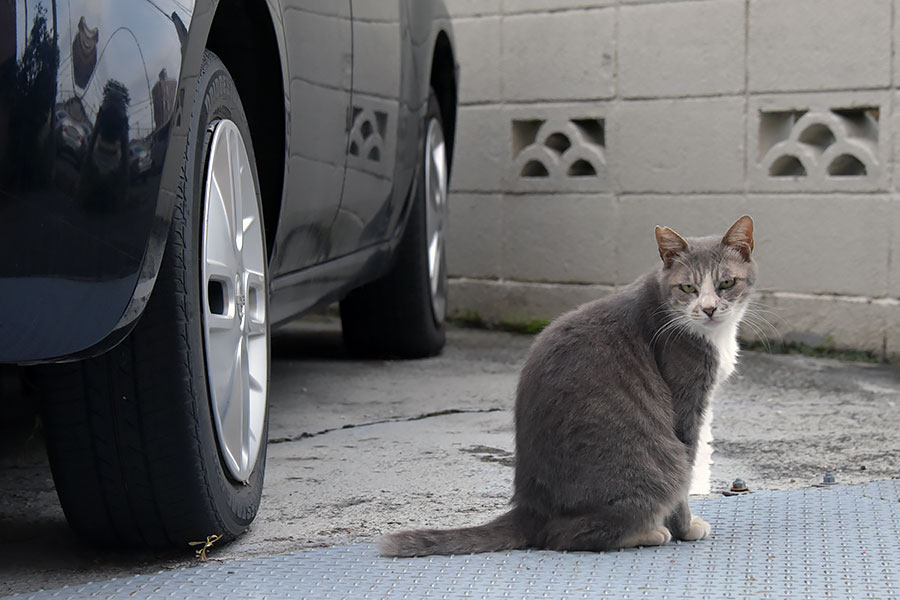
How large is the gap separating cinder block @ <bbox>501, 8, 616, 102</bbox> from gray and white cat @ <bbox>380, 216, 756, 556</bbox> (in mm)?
2940

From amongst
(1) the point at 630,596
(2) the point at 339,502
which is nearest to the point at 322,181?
(2) the point at 339,502

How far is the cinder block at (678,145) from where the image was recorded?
5.18 metres

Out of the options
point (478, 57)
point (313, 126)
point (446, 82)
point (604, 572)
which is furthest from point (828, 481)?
point (478, 57)

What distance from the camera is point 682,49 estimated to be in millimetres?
5262

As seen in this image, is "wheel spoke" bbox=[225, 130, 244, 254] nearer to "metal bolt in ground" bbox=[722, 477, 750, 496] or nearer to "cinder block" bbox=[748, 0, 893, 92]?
"metal bolt in ground" bbox=[722, 477, 750, 496]

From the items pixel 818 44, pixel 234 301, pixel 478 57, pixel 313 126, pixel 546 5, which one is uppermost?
pixel 546 5

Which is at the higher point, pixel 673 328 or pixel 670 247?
pixel 670 247

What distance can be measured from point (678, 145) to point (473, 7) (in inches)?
51.1

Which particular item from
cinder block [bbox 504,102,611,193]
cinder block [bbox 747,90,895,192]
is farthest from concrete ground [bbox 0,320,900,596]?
cinder block [bbox 504,102,611,193]

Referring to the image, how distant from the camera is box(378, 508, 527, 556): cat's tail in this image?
2344 millimetres

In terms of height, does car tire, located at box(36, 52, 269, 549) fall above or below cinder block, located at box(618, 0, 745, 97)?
below

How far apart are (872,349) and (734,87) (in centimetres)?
129

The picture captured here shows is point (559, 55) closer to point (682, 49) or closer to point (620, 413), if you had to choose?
point (682, 49)

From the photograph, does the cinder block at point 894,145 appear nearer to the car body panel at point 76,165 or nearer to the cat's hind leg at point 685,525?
the cat's hind leg at point 685,525
